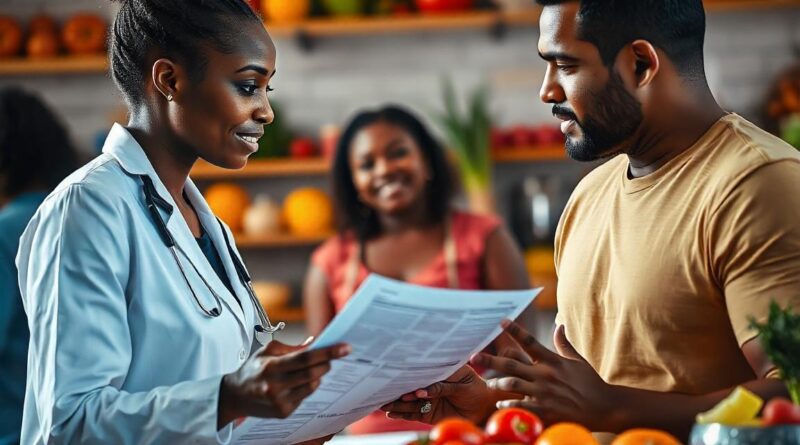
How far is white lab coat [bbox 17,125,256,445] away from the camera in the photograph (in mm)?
1517

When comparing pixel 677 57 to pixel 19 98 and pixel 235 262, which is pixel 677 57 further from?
pixel 19 98

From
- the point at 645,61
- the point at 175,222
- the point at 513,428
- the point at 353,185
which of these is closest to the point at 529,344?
the point at 513,428

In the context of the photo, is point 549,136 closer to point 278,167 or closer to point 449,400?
point 278,167

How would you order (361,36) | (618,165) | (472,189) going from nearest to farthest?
(618,165) → (472,189) → (361,36)

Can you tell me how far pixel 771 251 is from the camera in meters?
1.50

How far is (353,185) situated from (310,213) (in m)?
0.93

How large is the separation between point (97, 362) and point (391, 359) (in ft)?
1.37

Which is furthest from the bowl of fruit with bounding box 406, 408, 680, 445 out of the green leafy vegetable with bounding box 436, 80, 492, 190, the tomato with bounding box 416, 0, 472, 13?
the tomato with bounding box 416, 0, 472, 13

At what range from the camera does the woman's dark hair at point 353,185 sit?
3838 millimetres

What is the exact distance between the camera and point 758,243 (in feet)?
4.94

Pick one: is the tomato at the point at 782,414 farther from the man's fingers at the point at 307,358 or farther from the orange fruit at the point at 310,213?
the orange fruit at the point at 310,213

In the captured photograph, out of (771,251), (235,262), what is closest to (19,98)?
(235,262)

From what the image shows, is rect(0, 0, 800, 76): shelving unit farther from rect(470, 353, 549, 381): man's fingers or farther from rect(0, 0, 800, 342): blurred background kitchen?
rect(470, 353, 549, 381): man's fingers

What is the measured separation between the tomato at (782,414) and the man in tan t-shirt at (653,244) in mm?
335
